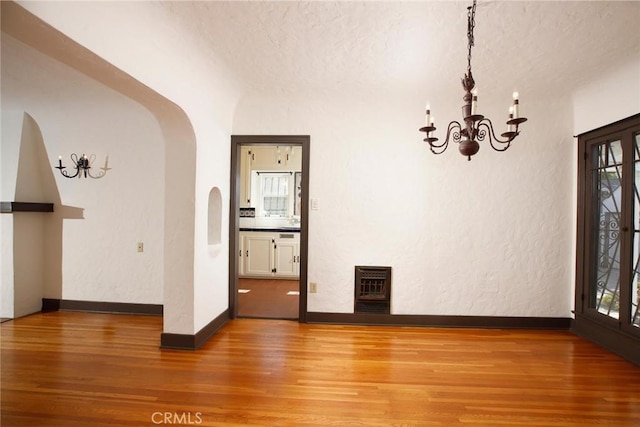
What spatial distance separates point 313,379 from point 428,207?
226 centimetres

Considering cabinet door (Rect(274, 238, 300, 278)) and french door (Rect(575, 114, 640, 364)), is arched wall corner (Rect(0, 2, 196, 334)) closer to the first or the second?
cabinet door (Rect(274, 238, 300, 278))

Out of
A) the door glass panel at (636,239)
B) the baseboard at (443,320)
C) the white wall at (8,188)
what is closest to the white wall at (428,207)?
→ the baseboard at (443,320)

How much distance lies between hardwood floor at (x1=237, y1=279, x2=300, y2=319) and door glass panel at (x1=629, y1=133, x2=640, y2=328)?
3.37 m

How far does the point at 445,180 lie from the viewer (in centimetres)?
363

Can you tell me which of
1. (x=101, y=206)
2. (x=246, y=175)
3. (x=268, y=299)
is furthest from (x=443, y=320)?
(x=246, y=175)

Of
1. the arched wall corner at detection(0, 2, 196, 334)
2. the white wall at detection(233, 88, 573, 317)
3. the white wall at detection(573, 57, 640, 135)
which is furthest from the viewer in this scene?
the white wall at detection(233, 88, 573, 317)

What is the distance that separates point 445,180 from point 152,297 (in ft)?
12.8

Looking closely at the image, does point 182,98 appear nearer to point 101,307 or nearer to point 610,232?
point 101,307

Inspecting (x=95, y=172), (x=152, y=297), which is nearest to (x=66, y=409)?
(x=152, y=297)

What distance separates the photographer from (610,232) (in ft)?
10.3

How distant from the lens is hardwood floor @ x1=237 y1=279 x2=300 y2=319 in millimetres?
4004

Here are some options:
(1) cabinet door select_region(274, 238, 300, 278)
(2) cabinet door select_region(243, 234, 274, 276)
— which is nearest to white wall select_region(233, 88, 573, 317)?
(1) cabinet door select_region(274, 238, 300, 278)
